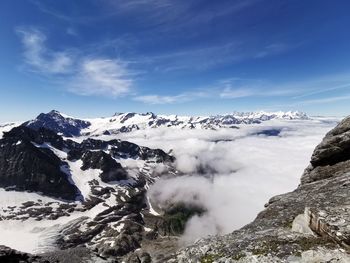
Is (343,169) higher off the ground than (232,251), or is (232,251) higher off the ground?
(343,169)

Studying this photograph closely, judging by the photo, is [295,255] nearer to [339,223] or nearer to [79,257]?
[339,223]

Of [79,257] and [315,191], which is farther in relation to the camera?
[79,257]

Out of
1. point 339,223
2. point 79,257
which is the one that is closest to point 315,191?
point 339,223

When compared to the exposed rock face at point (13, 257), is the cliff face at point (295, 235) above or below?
above

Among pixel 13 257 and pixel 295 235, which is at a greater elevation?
pixel 295 235

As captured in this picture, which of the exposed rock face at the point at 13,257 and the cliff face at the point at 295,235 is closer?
the cliff face at the point at 295,235

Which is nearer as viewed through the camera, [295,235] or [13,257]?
[295,235]

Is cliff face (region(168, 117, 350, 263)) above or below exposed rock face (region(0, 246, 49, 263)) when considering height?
above

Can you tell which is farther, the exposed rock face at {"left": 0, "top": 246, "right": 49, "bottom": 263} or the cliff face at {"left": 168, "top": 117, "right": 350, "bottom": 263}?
the exposed rock face at {"left": 0, "top": 246, "right": 49, "bottom": 263}
